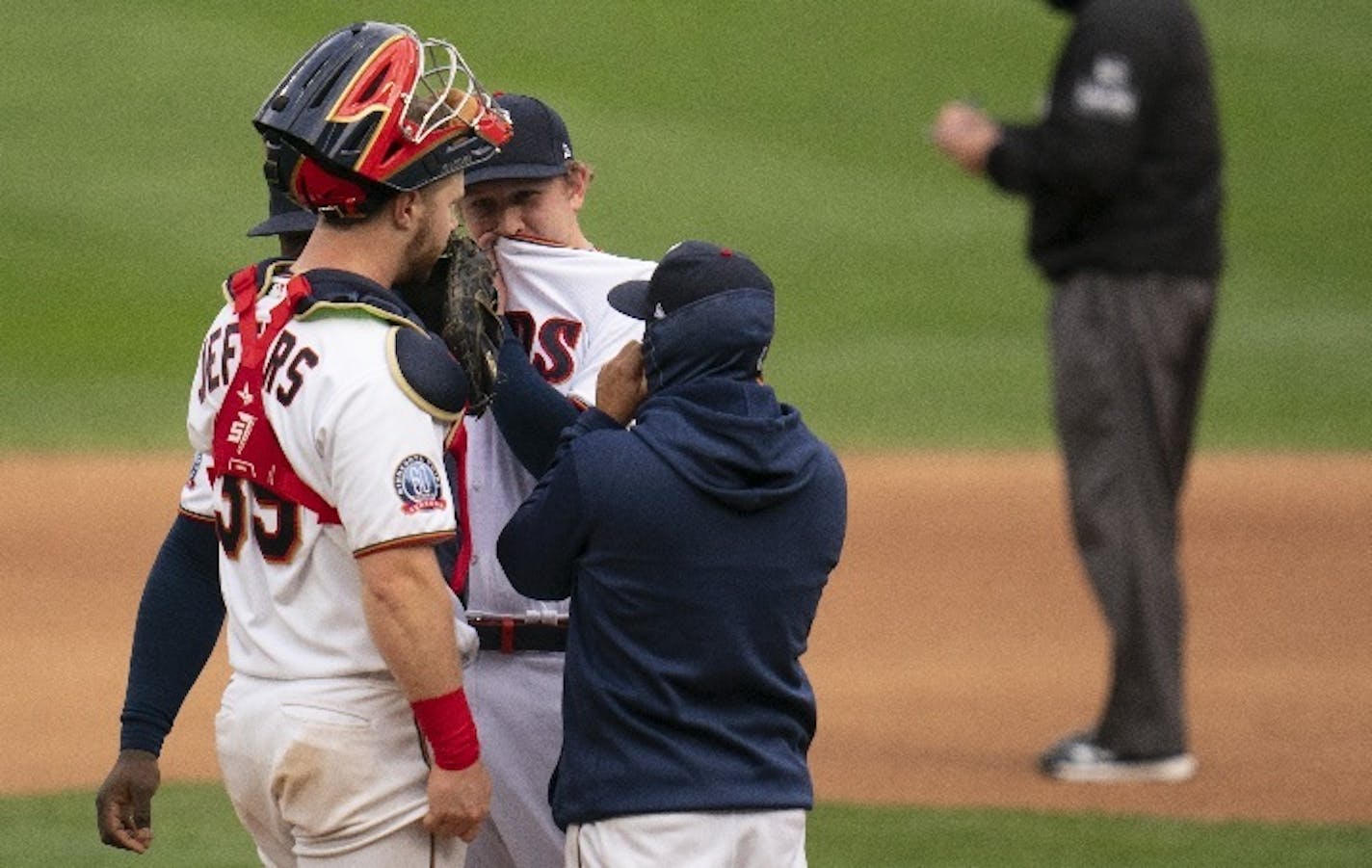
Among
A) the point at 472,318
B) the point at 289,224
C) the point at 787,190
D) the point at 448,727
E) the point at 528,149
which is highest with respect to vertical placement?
the point at 528,149

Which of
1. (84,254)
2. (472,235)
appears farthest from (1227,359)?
(472,235)

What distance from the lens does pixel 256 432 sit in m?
3.79

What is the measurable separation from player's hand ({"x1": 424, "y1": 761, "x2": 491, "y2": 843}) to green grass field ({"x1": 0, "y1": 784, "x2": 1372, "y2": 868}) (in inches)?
119

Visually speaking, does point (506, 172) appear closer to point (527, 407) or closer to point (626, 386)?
point (527, 407)

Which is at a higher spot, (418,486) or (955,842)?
(418,486)

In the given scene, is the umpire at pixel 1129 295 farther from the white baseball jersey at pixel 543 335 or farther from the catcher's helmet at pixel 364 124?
the catcher's helmet at pixel 364 124

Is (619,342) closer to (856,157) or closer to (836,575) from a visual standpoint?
(836,575)

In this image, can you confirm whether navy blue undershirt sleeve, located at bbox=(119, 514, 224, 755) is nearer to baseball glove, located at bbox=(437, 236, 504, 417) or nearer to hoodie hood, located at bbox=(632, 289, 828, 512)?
baseball glove, located at bbox=(437, 236, 504, 417)

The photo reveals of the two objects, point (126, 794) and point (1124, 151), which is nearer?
point (126, 794)

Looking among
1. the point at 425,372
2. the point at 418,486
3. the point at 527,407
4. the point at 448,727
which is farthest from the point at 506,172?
the point at 448,727

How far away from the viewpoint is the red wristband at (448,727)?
3729 millimetres

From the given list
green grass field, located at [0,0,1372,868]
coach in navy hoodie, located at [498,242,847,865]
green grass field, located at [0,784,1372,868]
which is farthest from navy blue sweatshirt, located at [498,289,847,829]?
green grass field, located at [0,0,1372,868]

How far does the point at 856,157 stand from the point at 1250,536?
880cm

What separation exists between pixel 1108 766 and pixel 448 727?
4196 mm
